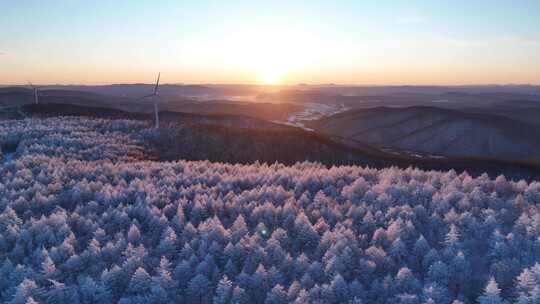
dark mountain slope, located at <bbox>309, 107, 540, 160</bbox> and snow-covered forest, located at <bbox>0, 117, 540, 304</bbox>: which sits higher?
snow-covered forest, located at <bbox>0, 117, 540, 304</bbox>

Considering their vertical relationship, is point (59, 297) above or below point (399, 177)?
below

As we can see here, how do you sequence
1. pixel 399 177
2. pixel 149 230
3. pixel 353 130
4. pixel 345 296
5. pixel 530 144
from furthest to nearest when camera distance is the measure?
pixel 353 130
pixel 530 144
pixel 399 177
pixel 149 230
pixel 345 296

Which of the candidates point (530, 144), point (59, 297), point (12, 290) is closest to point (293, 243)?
point (59, 297)

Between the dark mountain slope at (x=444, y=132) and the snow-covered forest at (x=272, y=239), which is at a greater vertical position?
the snow-covered forest at (x=272, y=239)

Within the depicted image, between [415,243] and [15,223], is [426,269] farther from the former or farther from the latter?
[15,223]

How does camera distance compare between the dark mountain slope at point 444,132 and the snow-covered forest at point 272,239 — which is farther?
the dark mountain slope at point 444,132

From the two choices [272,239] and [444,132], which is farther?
[444,132]

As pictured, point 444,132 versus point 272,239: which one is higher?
point 272,239

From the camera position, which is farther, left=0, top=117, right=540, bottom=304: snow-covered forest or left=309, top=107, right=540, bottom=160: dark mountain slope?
left=309, top=107, right=540, bottom=160: dark mountain slope
